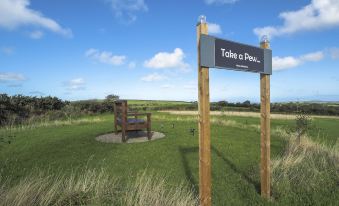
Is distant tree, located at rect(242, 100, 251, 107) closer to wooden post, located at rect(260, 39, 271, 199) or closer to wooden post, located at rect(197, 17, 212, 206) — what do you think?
wooden post, located at rect(260, 39, 271, 199)

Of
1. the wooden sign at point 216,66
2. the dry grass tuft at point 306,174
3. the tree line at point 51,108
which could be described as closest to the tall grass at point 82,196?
the wooden sign at point 216,66

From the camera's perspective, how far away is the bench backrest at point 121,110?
11000 mm

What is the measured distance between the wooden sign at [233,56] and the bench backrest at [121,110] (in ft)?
20.9

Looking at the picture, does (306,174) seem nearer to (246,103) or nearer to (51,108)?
(51,108)

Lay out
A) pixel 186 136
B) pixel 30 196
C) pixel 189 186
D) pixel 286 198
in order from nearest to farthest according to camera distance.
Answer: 1. pixel 30 196
2. pixel 286 198
3. pixel 189 186
4. pixel 186 136

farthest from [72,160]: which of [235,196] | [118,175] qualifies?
[235,196]

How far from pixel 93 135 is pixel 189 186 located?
25.6 feet

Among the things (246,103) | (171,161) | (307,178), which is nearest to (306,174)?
(307,178)

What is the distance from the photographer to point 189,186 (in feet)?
20.6

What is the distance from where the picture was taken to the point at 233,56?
4.97m

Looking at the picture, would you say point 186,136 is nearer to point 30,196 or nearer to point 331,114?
point 30,196

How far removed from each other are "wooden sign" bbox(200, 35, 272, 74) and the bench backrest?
6.39m

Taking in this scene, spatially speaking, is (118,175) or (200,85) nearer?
(200,85)

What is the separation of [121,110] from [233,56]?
7.29 meters
